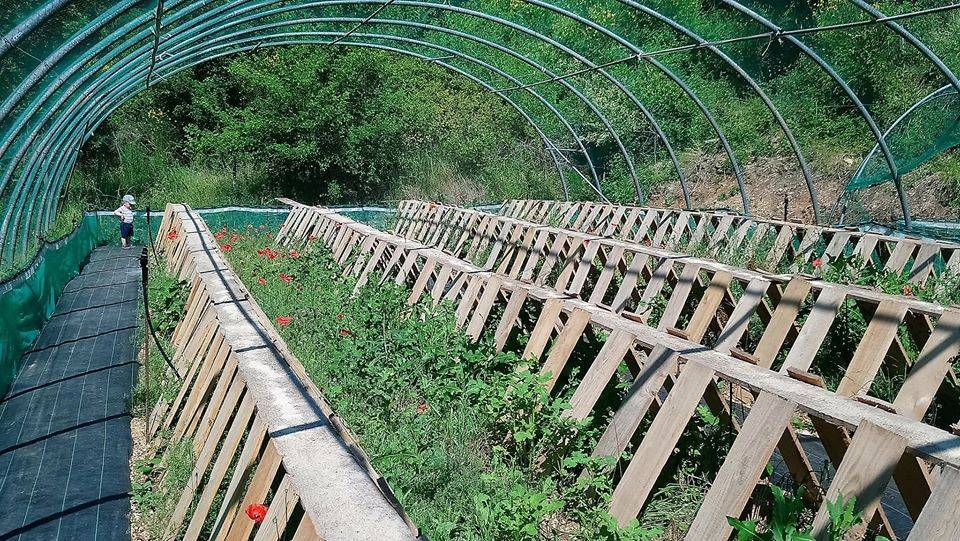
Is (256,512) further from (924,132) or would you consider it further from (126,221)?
(126,221)

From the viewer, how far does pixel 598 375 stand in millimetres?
4406

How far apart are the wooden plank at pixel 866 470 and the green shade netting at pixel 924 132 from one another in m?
9.56

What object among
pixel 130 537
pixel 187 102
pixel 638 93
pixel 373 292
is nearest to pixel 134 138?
pixel 187 102

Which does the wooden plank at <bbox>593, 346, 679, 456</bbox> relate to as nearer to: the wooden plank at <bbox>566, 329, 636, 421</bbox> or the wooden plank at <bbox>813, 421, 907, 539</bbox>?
the wooden plank at <bbox>566, 329, 636, 421</bbox>

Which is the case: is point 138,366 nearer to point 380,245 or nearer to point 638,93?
point 380,245

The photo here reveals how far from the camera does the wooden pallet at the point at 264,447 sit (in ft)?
8.72

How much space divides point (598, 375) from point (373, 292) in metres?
3.23

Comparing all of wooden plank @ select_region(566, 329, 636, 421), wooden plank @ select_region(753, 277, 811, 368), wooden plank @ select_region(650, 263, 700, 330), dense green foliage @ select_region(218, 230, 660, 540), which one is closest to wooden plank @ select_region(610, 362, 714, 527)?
dense green foliage @ select_region(218, 230, 660, 540)

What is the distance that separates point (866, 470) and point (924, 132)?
409 inches

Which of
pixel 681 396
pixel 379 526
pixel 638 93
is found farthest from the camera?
pixel 638 93

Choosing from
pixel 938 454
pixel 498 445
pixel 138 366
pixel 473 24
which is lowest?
pixel 138 366

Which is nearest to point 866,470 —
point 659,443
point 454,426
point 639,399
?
point 659,443

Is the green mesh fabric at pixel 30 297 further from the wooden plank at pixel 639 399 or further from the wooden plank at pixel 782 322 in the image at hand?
the wooden plank at pixel 782 322

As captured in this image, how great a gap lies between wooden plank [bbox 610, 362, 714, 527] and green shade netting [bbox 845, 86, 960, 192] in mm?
9090
